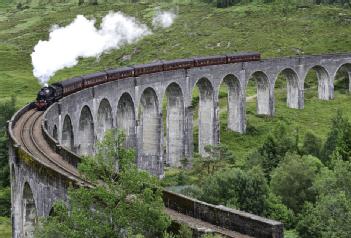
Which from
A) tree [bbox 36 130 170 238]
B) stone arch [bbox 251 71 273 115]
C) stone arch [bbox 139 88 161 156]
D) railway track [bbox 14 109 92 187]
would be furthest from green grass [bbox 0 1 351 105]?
tree [bbox 36 130 170 238]

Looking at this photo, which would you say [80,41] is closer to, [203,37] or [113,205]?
[203,37]

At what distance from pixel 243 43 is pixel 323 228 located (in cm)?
9570

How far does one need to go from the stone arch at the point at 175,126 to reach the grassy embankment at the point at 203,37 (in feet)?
71.4

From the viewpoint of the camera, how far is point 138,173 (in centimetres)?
2259

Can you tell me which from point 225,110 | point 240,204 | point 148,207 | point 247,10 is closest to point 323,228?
point 240,204

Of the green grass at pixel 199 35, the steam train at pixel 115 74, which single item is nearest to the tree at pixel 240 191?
the steam train at pixel 115 74

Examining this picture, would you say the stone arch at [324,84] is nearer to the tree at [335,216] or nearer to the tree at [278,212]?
the tree at [278,212]

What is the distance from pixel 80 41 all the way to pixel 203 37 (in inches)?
1727

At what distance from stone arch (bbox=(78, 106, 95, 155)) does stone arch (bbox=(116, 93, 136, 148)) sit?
21.3ft

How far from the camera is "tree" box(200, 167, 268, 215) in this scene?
1515 inches

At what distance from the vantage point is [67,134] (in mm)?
53469

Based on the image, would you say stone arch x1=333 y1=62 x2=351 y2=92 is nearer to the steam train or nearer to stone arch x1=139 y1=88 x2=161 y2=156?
the steam train

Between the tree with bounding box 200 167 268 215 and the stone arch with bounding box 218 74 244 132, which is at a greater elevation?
the stone arch with bounding box 218 74 244 132

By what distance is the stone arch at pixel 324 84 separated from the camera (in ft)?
312
